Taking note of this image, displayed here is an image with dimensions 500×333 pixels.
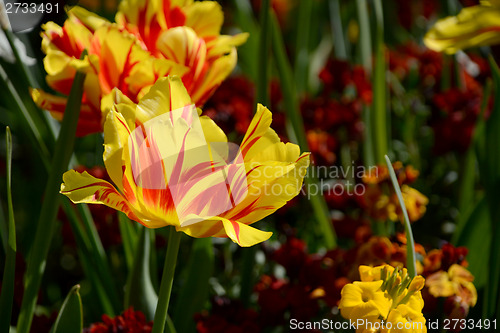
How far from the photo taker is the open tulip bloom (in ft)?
1.45

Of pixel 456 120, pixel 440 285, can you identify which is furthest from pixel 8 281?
pixel 456 120

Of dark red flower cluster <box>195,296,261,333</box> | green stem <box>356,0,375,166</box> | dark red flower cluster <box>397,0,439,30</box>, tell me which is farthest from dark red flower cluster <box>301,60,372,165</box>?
dark red flower cluster <box>397,0,439,30</box>

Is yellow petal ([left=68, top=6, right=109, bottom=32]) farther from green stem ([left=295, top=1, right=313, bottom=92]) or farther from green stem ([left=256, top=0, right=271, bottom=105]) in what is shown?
green stem ([left=295, top=1, right=313, bottom=92])

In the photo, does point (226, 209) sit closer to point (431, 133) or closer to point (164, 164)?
point (164, 164)

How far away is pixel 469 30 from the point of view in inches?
29.7

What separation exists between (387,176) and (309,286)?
8.0 inches

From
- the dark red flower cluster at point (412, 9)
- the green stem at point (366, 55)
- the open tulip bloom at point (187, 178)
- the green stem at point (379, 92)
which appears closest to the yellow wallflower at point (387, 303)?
the open tulip bloom at point (187, 178)

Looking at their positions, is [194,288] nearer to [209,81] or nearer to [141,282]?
[141,282]

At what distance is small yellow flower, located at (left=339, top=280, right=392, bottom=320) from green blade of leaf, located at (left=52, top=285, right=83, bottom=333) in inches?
9.3

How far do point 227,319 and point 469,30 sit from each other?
444mm

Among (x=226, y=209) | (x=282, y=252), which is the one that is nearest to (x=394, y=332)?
(x=226, y=209)

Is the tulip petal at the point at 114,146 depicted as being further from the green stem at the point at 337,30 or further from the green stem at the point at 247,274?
the green stem at the point at 337,30

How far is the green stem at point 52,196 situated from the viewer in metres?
0.54

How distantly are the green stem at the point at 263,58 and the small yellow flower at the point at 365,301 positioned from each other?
26cm
